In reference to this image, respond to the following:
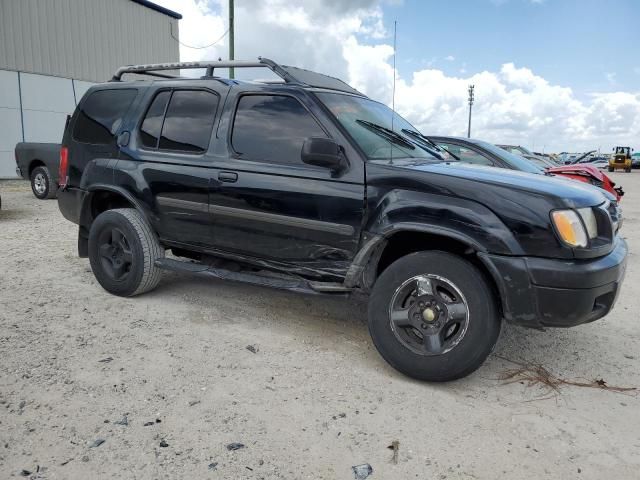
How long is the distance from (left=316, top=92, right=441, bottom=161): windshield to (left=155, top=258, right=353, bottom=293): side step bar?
931 millimetres

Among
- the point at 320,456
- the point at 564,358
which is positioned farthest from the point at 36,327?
the point at 564,358

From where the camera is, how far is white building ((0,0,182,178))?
17438 millimetres

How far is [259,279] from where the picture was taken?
12.7 feet

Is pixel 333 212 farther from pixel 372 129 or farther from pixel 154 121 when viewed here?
pixel 154 121

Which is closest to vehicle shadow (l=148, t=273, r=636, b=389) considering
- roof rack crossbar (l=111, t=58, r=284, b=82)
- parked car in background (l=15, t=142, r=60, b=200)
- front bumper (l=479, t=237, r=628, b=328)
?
front bumper (l=479, t=237, r=628, b=328)

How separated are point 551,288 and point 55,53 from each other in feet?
67.3

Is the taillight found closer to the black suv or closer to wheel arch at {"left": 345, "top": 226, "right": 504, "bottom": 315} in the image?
the black suv

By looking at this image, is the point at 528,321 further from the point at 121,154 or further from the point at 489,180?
the point at 121,154

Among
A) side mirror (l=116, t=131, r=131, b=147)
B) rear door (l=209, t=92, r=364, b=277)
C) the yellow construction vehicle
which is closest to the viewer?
rear door (l=209, t=92, r=364, b=277)

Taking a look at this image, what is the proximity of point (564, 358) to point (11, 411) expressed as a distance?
349cm

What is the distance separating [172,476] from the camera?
2.28m

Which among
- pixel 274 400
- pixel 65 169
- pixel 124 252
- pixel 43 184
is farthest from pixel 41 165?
pixel 274 400

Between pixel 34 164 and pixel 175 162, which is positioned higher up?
pixel 175 162

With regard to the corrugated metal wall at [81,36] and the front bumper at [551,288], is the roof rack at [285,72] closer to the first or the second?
the front bumper at [551,288]
